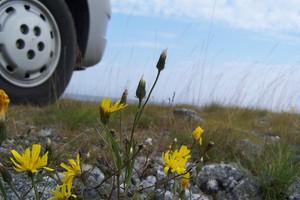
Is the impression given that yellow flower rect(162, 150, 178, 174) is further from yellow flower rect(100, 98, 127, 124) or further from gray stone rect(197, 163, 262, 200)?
gray stone rect(197, 163, 262, 200)

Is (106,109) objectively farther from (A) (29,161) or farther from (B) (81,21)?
(B) (81,21)

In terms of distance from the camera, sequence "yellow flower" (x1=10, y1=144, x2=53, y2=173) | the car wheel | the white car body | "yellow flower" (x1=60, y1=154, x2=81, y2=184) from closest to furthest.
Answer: "yellow flower" (x1=10, y1=144, x2=53, y2=173), "yellow flower" (x1=60, y1=154, x2=81, y2=184), the car wheel, the white car body

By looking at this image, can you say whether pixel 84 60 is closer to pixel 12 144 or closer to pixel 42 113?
pixel 42 113

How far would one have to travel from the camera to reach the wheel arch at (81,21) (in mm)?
4090

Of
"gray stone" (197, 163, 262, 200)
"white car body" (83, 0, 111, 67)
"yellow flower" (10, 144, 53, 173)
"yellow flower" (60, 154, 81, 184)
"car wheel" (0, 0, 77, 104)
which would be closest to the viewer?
"yellow flower" (10, 144, 53, 173)

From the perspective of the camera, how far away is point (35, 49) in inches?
136

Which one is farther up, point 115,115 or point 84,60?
point 84,60

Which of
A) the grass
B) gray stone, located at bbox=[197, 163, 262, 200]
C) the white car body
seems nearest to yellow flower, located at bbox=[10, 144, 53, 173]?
the grass

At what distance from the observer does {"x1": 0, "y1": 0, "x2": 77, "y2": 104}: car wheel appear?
10.8ft

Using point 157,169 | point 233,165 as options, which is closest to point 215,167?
point 233,165

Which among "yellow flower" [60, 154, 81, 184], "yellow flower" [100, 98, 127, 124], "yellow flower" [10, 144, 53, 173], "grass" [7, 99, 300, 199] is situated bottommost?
"grass" [7, 99, 300, 199]

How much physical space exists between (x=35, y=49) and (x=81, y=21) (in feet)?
2.87

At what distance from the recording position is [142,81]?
99 centimetres

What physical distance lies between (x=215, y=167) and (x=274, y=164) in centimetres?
29
